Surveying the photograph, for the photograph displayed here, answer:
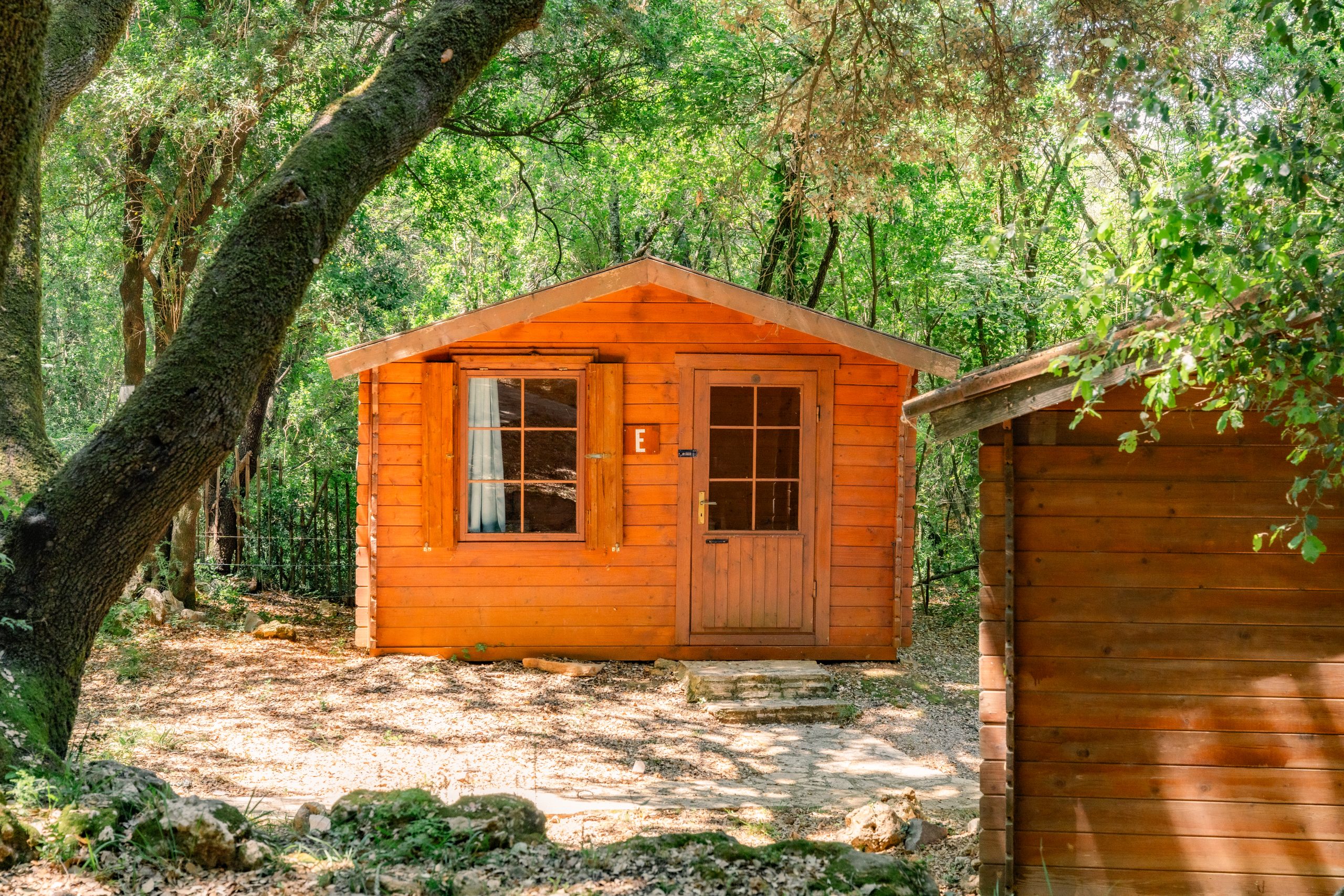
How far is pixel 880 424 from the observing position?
335 inches

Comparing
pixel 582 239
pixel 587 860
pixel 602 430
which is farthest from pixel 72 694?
pixel 582 239

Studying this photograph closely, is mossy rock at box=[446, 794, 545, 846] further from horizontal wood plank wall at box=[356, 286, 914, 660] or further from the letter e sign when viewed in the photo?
the letter e sign

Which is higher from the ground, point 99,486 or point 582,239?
point 582,239

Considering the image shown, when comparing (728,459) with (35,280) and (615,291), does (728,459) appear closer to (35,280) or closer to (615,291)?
(615,291)

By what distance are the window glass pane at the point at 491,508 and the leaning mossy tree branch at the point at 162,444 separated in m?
4.23

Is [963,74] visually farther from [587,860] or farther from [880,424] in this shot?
[587,860]

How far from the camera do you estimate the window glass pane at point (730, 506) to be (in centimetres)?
849

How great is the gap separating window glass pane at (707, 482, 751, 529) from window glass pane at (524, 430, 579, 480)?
45.3 inches

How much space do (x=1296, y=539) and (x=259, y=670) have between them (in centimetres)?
727

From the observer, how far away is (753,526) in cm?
850

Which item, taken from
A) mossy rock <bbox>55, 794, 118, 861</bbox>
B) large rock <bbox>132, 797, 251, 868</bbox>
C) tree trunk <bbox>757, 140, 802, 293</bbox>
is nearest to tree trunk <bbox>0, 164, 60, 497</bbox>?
mossy rock <bbox>55, 794, 118, 861</bbox>

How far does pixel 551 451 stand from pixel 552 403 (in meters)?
0.39

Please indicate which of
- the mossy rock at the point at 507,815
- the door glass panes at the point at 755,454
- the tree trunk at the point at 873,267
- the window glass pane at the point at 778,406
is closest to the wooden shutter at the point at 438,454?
the door glass panes at the point at 755,454

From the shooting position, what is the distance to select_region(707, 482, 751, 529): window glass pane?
334 inches
